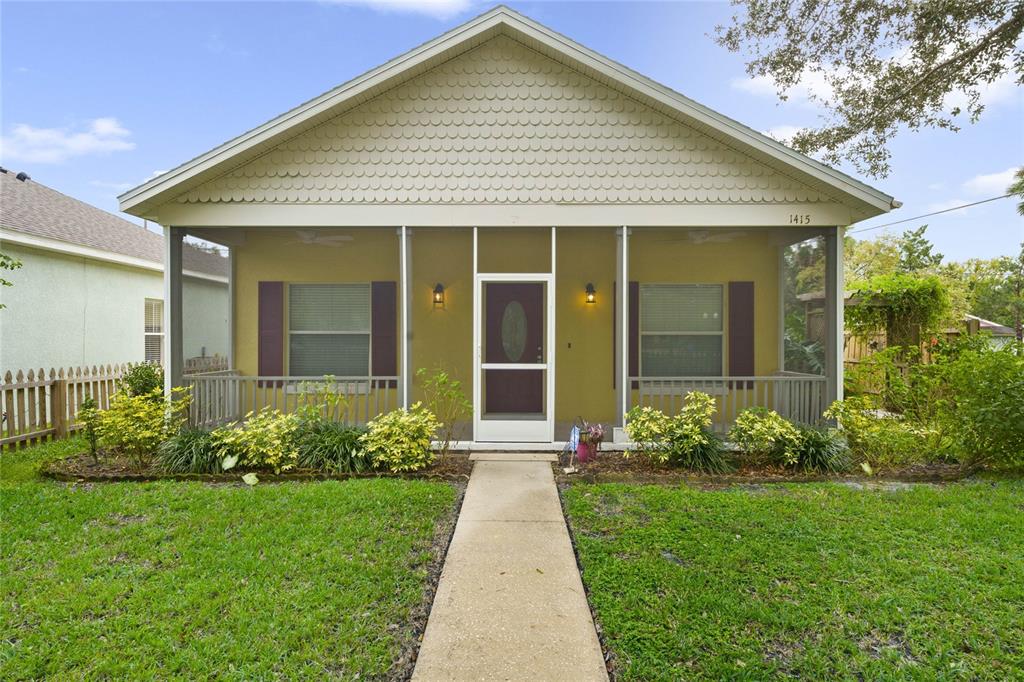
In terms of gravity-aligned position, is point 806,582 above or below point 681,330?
below

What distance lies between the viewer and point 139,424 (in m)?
5.96

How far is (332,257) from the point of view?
25.9ft

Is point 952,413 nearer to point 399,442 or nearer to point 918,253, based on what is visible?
point 399,442

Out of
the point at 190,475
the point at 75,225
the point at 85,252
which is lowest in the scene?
the point at 190,475

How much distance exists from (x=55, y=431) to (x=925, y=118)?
1680 centimetres

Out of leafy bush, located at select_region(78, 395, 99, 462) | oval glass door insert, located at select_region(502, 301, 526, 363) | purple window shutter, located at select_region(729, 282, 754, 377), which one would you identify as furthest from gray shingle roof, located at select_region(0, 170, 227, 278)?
purple window shutter, located at select_region(729, 282, 754, 377)

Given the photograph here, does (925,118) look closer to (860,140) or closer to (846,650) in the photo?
(860,140)

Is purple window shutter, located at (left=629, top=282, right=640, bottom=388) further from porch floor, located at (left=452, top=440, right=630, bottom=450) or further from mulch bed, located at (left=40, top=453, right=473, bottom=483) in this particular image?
mulch bed, located at (left=40, top=453, right=473, bottom=483)

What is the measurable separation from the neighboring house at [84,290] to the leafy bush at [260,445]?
2.16 m

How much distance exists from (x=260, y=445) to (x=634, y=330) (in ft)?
16.9

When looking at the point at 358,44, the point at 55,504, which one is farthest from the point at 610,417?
the point at 358,44

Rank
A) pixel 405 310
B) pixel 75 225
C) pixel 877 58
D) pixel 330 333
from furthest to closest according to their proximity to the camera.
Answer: pixel 877 58
pixel 75 225
pixel 330 333
pixel 405 310

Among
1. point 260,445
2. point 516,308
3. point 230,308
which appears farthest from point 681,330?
point 230,308

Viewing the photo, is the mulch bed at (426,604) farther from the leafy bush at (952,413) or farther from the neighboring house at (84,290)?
the neighboring house at (84,290)
